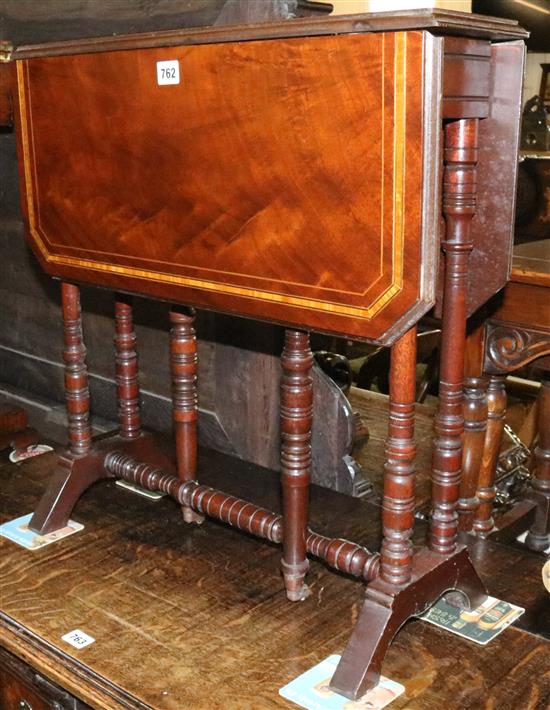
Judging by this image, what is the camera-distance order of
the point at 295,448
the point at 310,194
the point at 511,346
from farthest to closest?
1. the point at 511,346
2. the point at 295,448
3. the point at 310,194

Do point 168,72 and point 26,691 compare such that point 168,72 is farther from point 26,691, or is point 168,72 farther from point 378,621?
Result: point 26,691

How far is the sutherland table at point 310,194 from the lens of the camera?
4.88 ft

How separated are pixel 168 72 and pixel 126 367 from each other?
0.85 metres

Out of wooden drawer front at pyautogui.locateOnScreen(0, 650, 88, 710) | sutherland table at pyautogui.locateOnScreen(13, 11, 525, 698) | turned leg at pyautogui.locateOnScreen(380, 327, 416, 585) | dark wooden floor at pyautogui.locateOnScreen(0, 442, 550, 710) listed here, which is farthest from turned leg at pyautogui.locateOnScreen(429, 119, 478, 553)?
wooden drawer front at pyautogui.locateOnScreen(0, 650, 88, 710)

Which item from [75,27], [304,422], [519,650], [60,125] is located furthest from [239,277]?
[75,27]

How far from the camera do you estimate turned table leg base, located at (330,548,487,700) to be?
5.44 feet

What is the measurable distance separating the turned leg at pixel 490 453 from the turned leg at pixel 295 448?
600 mm

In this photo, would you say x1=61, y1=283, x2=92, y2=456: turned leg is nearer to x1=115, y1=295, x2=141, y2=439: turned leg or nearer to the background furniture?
x1=115, y1=295, x2=141, y2=439: turned leg

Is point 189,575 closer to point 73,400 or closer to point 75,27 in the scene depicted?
point 73,400

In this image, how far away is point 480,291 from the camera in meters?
1.76

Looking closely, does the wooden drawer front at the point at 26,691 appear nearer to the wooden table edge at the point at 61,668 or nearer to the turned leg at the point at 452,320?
the wooden table edge at the point at 61,668

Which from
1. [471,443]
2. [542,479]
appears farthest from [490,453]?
[542,479]

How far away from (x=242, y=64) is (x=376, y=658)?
101 cm

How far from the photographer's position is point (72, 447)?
233 cm
